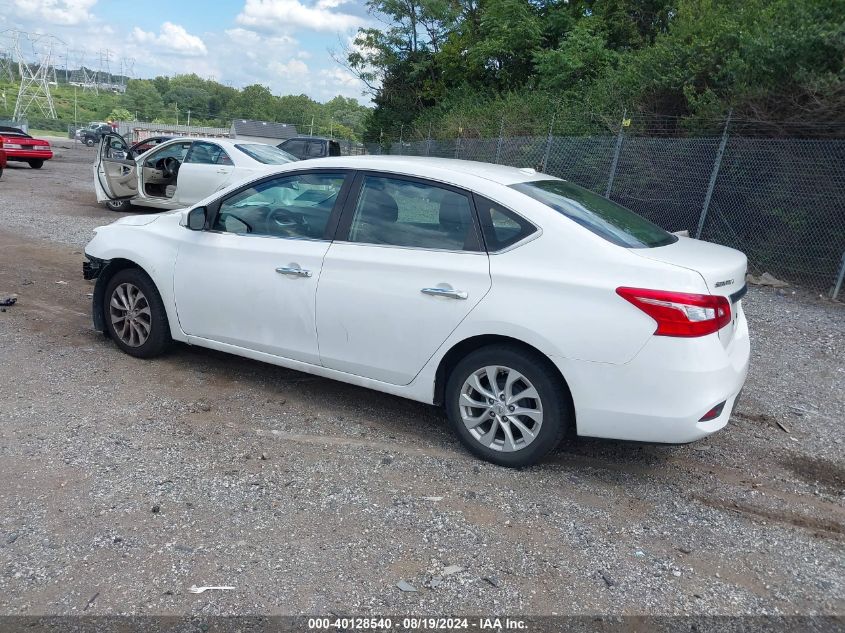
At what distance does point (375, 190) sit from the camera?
422cm

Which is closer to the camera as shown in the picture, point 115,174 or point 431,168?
point 431,168

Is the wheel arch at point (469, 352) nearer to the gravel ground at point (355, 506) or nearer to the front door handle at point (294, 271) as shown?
the gravel ground at point (355, 506)

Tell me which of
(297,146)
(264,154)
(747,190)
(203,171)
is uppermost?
(747,190)

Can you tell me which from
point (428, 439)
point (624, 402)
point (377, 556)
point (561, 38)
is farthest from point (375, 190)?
point (561, 38)

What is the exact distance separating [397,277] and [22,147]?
24.6m

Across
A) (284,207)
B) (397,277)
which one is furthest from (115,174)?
(397,277)

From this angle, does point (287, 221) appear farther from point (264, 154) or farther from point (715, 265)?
point (264, 154)

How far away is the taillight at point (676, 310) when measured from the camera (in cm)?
324

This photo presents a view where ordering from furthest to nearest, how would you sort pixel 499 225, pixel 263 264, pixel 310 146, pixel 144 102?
pixel 144 102 < pixel 310 146 < pixel 263 264 < pixel 499 225

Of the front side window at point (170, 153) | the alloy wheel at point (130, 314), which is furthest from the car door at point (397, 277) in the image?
the front side window at point (170, 153)

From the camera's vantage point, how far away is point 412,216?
4.11m

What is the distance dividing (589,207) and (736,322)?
1.09m

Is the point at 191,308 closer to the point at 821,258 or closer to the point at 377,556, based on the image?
the point at 377,556

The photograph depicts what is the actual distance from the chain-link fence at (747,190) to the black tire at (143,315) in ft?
30.6
